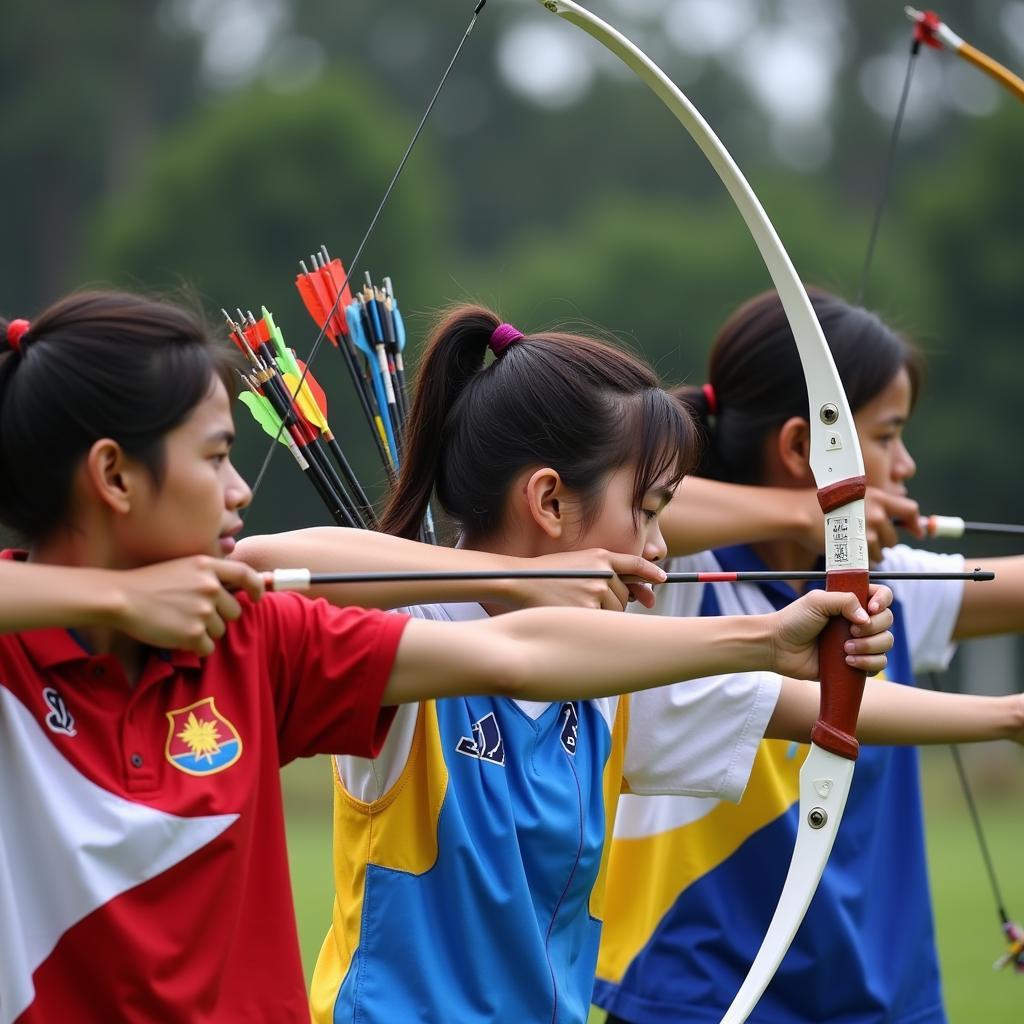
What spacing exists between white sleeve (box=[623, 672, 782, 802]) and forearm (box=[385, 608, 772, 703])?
0.93 feet

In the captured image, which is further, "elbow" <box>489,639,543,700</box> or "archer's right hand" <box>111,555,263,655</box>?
"elbow" <box>489,639,543,700</box>

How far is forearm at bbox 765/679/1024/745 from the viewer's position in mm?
2512

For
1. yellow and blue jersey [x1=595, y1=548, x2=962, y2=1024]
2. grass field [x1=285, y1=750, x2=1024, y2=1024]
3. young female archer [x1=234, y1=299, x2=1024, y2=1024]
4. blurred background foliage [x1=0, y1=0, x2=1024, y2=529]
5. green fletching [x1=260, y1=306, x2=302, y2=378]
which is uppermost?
blurred background foliage [x1=0, y1=0, x2=1024, y2=529]

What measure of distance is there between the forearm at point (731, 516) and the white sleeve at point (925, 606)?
203 millimetres

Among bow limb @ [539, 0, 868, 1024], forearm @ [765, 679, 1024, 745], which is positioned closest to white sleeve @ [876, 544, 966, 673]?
forearm @ [765, 679, 1024, 745]

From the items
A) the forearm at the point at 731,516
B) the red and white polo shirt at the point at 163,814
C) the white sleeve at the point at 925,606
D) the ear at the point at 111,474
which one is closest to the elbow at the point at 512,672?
the red and white polo shirt at the point at 163,814

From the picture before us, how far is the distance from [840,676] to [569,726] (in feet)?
1.16

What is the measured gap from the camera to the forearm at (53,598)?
1886 millimetres

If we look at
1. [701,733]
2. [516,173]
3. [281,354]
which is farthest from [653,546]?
[516,173]

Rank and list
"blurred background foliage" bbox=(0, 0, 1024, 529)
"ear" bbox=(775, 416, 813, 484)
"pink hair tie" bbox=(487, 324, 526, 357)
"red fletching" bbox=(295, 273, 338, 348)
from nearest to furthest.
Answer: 1. "pink hair tie" bbox=(487, 324, 526, 357)
2. "red fletching" bbox=(295, 273, 338, 348)
3. "ear" bbox=(775, 416, 813, 484)
4. "blurred background foliage" bbox=(0, 0, 1024, 529)

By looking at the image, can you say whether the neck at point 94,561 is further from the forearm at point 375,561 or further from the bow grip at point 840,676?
the bow grip at point 840,676

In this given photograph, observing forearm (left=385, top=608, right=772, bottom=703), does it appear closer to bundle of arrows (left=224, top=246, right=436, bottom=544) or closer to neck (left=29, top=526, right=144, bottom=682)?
neck (left=29, top=526, right=144, bottom=682)

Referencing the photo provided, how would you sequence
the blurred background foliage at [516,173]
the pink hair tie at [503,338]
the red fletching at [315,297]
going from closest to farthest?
1. the pink hair tie at [503,338]
2. the red fletching at [315,297]
3. the blurred background foliage at [516,173]

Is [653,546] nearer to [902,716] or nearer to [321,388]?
[902,716]
